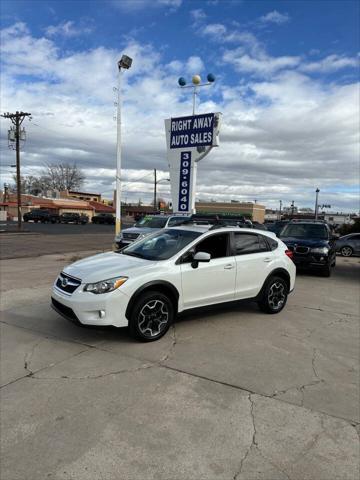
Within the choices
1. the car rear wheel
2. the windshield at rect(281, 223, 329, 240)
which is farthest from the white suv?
the car rear wheel

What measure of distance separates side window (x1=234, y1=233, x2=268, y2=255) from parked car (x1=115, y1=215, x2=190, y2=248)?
290 inches

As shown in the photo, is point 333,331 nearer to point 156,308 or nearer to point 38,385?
point 156,308

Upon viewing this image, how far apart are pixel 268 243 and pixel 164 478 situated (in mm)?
4733

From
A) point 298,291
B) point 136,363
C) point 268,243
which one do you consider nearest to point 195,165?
point 298,291

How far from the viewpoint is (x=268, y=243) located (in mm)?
6598

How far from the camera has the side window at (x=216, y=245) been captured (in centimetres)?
564

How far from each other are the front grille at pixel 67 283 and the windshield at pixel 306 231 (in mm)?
9095

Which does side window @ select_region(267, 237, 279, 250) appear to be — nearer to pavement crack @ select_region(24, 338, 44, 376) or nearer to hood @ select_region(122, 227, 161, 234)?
pavement crack @ select_region(24, 338, 44, 376)

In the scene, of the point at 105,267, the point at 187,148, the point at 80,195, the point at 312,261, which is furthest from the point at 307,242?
the point at 80,195

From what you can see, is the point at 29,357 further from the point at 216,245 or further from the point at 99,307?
the point at 216,245

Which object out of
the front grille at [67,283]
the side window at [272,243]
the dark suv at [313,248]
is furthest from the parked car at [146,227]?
the front grille at [67,283]

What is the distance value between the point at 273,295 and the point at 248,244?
1083 millimetres

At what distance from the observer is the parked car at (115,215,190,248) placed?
13.6 meters

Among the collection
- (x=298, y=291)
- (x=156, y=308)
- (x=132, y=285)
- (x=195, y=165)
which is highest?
(x=195, y=165)
